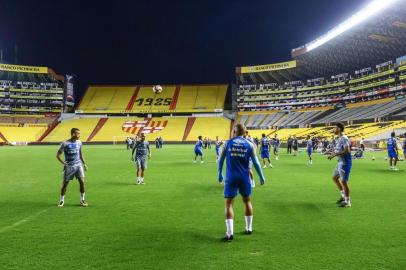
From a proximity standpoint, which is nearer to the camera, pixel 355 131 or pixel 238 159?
pixel 238 159

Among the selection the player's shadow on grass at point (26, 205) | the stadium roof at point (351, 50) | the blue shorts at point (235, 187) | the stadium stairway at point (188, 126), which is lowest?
the player's shadow on grass at point (26, 205)

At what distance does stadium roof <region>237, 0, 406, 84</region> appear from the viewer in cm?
5022

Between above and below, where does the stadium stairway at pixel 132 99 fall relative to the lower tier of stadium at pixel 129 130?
above

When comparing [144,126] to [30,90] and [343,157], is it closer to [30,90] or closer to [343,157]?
[30,90]

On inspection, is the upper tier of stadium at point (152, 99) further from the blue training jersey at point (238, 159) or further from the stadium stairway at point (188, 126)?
the blue training jersey at point (238, 159)

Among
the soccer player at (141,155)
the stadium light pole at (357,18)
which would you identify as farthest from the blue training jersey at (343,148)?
the stadium light pole at (357,18)


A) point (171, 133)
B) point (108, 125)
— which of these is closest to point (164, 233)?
point (171, 133)

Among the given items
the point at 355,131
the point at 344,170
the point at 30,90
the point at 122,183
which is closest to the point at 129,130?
the point at 30,90

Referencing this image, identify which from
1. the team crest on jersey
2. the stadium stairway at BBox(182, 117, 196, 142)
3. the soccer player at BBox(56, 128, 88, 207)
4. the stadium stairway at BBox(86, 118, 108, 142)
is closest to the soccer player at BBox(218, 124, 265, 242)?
the soccer player at BBox(56, 128, 88, 207)

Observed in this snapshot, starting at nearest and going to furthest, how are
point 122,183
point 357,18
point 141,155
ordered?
point 141,155 < point 122,183 < point 357,18

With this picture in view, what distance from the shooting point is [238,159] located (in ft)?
23.1

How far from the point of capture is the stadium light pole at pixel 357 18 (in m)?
45.7

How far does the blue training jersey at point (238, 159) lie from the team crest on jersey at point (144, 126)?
254ft

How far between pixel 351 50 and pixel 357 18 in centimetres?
1768
